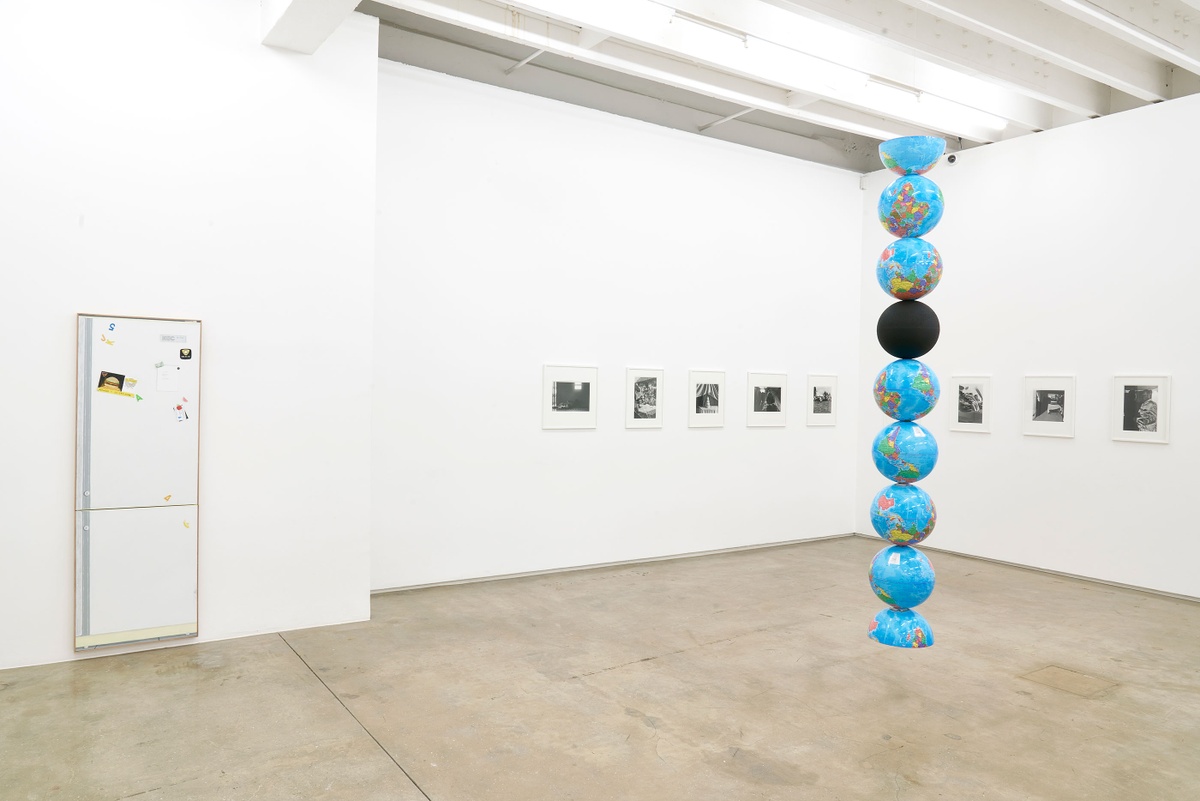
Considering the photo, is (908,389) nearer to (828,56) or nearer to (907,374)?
(907,374)

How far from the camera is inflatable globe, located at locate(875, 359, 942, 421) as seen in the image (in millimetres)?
6117

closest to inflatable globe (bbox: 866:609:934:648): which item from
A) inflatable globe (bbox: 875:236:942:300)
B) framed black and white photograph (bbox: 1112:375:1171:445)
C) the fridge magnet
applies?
inflatable globe (bbox: 875:236:942:300)

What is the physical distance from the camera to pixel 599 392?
9133 millimetres

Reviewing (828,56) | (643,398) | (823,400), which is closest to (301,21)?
(828,56)

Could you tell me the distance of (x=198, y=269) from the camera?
6.26 m

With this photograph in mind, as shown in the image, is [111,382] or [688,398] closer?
[111,382]

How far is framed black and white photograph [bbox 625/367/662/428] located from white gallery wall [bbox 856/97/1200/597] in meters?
3.78

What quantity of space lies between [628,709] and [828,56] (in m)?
6.19

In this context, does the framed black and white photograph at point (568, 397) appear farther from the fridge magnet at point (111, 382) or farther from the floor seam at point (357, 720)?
the fridge magnet at point (111, 382)

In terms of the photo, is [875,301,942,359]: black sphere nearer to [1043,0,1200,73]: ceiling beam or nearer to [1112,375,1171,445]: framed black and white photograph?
[1043,0,1200,73]: ceiling beam

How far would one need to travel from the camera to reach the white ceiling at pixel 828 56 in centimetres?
695

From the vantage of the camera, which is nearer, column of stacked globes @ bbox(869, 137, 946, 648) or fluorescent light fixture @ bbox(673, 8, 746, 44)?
column of stacked globes @ bbox(869, 137, 946, 648)

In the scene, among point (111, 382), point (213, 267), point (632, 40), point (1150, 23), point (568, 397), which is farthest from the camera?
point (568, 397)

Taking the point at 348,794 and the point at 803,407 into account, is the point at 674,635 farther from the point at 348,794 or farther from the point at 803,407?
the point at 803,407
